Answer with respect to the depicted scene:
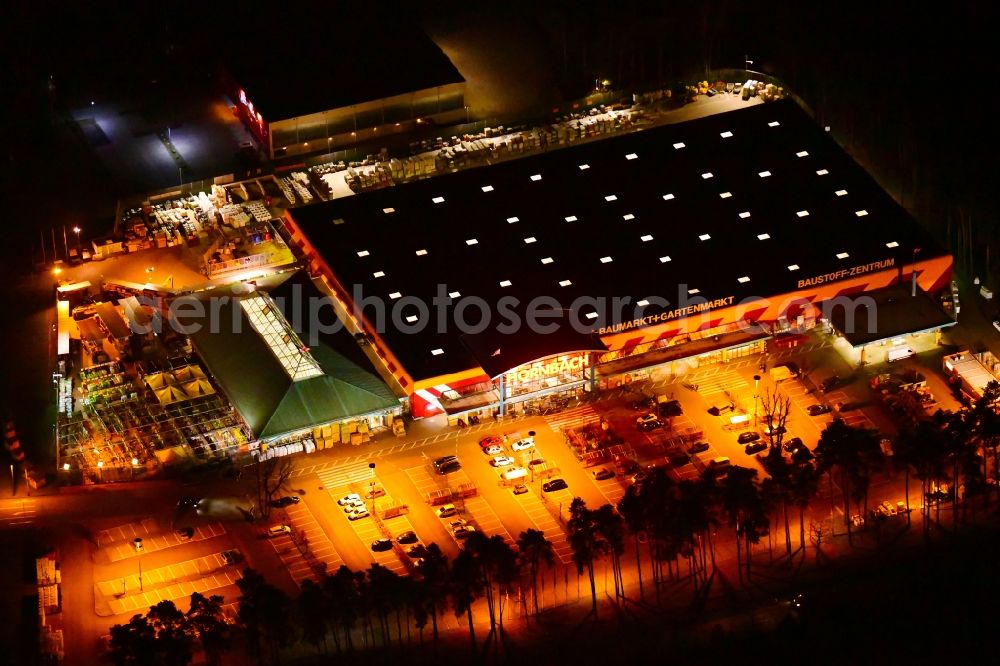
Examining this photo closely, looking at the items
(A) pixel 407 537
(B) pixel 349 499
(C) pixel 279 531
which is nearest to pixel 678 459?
(A) pixel 407 537

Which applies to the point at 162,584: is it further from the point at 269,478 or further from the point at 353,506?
the point at 353,506

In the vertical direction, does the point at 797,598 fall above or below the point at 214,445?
below

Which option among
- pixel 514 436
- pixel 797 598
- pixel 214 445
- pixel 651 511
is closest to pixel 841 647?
pixel 797 598

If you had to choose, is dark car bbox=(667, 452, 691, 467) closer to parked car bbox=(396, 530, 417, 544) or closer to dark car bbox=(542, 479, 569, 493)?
dark car bbox=(542, 479, 569, 493)

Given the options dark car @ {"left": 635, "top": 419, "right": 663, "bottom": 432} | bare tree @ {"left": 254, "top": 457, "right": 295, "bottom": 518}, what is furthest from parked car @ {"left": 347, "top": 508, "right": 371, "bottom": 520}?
dark car @ {"left": 635, "top": 419, "right": 663, "bottom": 432}

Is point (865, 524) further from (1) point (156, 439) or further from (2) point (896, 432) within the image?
(1) point (156, 439)

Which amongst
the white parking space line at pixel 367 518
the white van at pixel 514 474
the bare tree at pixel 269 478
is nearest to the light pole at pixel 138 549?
the bare tree at pixel 269 478

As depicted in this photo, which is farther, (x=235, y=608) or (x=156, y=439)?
(x=156, y=439)
